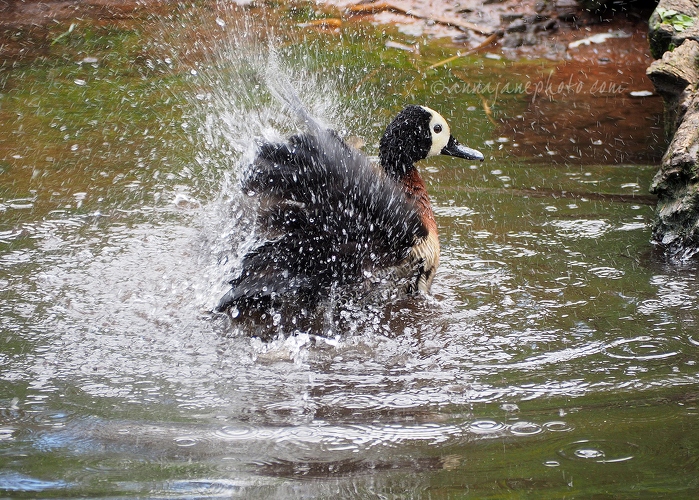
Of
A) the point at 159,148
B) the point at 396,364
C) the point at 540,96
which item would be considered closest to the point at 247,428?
the point at 396,364

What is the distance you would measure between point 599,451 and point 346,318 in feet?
5.46

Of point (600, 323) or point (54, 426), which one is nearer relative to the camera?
point (54, 426)

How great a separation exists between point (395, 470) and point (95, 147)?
4.45m

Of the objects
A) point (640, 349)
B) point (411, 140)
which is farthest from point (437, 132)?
point (640, 349)

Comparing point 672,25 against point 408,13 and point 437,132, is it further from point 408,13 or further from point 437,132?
point 408,13

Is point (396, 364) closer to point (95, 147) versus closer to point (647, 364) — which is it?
point (647, 364)

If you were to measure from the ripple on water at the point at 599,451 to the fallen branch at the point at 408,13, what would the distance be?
6.62 meters

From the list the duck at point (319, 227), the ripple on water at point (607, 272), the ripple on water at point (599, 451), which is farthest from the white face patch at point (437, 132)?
the ripple on water at point (599, 451)

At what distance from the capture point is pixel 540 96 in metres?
7.64

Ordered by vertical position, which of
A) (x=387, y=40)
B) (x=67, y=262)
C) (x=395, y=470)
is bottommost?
(x=395, y=470)

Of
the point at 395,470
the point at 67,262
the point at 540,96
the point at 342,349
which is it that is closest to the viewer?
the point at 395,470

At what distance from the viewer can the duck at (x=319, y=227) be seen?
4.20m

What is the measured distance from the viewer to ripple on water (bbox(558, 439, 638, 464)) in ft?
9.83

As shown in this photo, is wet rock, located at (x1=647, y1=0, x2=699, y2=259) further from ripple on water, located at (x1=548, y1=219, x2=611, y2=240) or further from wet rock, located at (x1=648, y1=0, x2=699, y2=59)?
ripple on water, located at (x1=548, y1=219, x2=611, y2=240)
